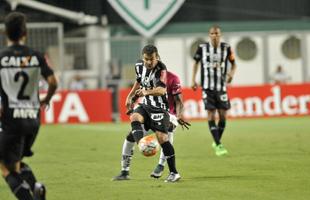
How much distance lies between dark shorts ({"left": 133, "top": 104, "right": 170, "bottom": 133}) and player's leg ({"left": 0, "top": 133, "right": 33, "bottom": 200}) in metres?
3.44

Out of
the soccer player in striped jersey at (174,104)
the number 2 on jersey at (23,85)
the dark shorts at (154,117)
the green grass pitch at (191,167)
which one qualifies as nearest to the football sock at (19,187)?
the number 2 on jersey at (23,85)

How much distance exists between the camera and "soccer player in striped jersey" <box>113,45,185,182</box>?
39.8 ft

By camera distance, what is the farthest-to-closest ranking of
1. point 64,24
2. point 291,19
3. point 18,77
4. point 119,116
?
point 291,19 → point 64,24 → point 119,116 → point 18,77

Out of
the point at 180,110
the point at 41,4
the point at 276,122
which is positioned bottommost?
the point at 276,122

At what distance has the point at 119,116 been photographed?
28.4 meters

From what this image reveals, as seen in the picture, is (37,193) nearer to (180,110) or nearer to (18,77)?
(18,77)

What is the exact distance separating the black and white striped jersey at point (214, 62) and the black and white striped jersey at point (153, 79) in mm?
4639

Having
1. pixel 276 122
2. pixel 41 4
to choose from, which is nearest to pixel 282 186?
pixel 276 122

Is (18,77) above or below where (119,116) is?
above

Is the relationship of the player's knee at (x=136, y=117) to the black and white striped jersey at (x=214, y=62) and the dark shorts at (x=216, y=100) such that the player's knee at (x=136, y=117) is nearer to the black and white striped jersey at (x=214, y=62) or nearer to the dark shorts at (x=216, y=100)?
the dark shorts at (x=216, y=100)

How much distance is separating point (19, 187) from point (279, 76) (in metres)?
21.9

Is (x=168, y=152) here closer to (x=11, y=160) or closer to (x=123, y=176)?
(x=123, y=176)

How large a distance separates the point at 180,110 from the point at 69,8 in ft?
76.3

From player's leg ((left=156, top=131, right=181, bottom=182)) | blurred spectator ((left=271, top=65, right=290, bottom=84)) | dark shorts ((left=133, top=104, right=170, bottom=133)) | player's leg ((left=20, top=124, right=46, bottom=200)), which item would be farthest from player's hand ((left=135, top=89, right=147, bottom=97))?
blurred spectator ((left=271, top=65, right=290, bottom=84))
